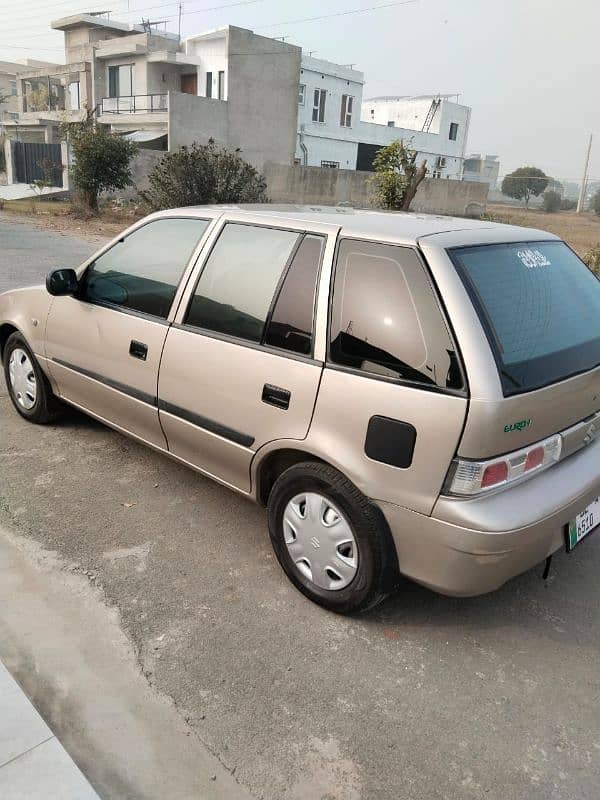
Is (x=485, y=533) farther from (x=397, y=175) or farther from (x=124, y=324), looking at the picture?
(x=397, y=175)

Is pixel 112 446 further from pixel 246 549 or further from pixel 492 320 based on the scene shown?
pixel 492 320

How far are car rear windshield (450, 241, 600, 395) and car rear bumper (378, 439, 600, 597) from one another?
43 centimetres

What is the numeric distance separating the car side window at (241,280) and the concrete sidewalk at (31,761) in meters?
1.73

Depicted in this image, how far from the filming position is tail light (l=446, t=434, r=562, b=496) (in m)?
2.31

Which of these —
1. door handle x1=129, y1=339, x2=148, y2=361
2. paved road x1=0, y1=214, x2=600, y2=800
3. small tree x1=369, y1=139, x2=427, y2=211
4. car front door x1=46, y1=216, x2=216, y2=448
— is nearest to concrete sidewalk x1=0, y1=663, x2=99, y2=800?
paved road x1=0, y1=214, x2=600, y2=800

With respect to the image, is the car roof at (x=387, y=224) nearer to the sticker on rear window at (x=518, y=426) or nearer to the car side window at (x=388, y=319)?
the car side window at (x=388, y=319)

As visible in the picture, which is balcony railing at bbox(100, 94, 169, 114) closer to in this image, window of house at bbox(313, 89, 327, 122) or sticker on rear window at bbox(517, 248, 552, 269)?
window of house at bbox(313, 89, 327, 122)

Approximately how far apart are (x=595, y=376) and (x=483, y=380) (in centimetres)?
81

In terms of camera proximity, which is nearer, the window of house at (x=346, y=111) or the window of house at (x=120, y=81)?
the window of house at (x=120, y=81)

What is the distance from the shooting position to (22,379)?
4.57 metres

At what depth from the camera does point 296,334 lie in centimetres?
280

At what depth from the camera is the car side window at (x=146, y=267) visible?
11.3ft

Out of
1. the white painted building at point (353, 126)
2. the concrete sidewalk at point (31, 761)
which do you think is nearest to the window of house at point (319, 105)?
the white painted building at point (353, 126)

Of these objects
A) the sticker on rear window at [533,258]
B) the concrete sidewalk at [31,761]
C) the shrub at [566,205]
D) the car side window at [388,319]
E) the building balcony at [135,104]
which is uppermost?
the building balcony at [135,104]
